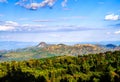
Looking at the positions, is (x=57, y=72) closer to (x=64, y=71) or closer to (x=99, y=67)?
(x=64, y=71)

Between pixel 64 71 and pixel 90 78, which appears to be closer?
pixel 90 78

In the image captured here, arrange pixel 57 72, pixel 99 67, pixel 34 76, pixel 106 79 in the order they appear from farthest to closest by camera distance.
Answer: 1. pixel 99 67
2. pixel 57 72
3. pixel 34 76
4. pixel 106 79

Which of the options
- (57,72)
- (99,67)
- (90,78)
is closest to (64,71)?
(57,72)

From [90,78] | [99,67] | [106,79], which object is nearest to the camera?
[106,79]

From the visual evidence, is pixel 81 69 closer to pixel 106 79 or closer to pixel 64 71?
pixel 64 71

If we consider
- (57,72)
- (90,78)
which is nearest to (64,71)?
(57,72)

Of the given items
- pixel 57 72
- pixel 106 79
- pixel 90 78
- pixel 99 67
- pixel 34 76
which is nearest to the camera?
pixel 106 79

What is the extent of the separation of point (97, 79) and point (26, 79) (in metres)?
42.0

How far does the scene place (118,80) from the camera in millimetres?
129625

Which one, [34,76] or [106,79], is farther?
[34,76]

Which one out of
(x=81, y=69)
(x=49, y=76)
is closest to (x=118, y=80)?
(x=49, y=76)

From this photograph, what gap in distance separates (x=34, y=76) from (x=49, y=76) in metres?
11.1

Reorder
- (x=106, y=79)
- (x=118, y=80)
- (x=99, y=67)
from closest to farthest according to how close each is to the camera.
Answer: (x=118, y=80)
(x=106, y=79)
(x=99, y=67)

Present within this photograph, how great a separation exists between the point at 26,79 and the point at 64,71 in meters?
29.2
